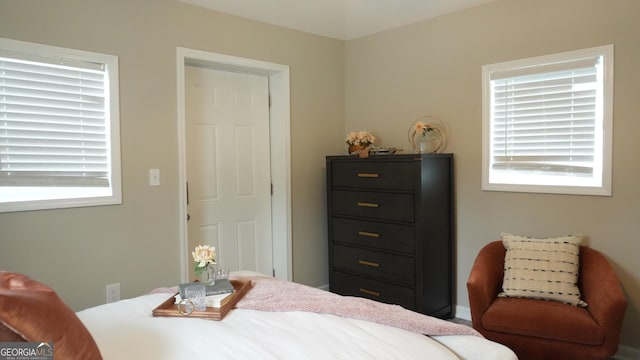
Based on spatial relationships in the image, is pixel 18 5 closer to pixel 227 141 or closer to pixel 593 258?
pixel 227 141

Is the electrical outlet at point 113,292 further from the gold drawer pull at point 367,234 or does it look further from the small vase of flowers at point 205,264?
the gold drawer pull at point 367,234

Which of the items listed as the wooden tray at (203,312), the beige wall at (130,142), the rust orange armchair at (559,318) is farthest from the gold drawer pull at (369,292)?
the wooden tray at (203,312)

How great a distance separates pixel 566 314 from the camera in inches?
96.8

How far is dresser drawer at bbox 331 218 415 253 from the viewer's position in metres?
3.31

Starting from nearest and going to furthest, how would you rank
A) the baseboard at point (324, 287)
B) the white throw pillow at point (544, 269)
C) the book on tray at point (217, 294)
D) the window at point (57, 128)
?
1. the book on tray at point (217, 294)
2. the window at point (57, 128)
3. the white throw pillow at point (544, 269)
4. the baseboard at point (324, 287)

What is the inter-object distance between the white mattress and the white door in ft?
5.27

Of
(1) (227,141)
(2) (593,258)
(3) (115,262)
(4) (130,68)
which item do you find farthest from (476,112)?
(3) (115,262)

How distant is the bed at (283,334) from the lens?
1500 millimetres

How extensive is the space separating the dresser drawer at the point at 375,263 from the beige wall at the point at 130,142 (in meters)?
1.31

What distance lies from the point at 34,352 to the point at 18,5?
2163mm

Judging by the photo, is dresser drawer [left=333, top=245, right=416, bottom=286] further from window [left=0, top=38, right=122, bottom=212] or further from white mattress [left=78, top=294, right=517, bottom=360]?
window [left=0, top=38, right=122, bottom=212]

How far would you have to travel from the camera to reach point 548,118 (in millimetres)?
3141

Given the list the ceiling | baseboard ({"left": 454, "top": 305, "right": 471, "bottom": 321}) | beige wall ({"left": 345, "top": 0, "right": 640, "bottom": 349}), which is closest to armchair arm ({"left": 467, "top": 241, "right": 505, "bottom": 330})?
beige wall ({"left": 345, "top": 0, "right": 640, "bottom": 349})

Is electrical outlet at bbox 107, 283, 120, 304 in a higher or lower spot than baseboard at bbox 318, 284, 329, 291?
higher
